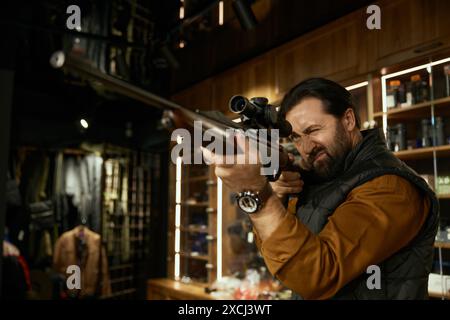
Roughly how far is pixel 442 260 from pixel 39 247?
155 inches

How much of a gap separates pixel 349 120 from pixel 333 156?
0.13 metres

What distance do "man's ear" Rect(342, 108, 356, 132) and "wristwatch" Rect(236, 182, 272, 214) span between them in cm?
46

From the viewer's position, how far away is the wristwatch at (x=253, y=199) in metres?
0.82

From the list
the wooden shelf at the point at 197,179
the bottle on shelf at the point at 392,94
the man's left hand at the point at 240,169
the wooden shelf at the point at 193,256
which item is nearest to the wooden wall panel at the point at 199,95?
the wooden shelf at the point at 197,179

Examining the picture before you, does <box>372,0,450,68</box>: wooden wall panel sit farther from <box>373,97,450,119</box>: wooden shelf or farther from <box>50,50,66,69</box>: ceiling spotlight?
<box>50,50,66,69</box>: ceiling spotlight

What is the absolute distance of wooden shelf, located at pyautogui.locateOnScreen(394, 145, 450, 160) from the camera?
208 centimetres

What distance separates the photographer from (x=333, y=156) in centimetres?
113

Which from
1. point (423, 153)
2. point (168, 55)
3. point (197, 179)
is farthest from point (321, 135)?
point (197, 179)

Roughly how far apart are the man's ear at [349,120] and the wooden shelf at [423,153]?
3.83 feet

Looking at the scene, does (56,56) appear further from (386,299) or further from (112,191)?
(112,191)

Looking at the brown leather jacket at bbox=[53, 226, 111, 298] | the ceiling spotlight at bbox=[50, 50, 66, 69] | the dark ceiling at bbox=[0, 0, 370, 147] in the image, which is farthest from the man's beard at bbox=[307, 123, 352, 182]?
the brown leather jacket at bbox=[53, 226, 111, 298]

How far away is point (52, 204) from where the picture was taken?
4.41 meters

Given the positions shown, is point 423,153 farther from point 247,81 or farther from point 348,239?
point 348,239
